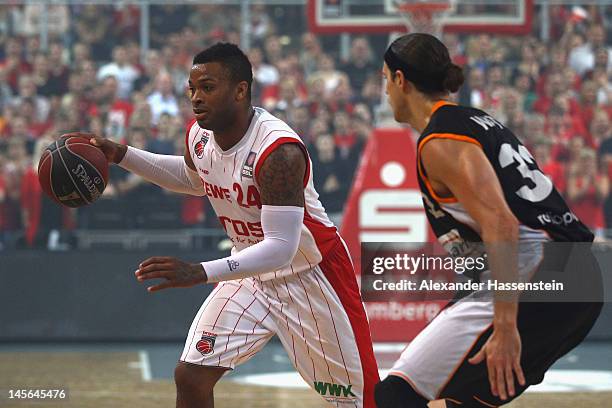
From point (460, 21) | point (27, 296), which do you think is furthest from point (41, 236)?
point (460, 21)

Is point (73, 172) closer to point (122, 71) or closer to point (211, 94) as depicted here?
point (211, 94)

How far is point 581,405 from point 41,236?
6.05 metres

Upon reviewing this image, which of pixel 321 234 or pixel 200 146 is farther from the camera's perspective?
pixel 200 146

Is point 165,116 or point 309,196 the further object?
point 165,116

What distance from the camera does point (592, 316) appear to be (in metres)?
4.45

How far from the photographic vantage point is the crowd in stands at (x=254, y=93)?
483 inches

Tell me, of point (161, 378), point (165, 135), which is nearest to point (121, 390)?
point (161, 378)

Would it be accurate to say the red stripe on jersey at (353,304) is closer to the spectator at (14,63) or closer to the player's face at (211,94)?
the player's face at (211,94)

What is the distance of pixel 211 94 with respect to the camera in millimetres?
5434

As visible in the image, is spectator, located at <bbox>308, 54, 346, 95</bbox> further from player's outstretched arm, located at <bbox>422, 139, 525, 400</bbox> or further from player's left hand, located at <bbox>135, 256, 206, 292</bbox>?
player's outstretched arm, located at <bbox>422, 139, 525, 400</bbox>

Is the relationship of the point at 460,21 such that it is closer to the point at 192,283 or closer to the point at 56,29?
the point at 56,29

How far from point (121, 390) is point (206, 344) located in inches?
138

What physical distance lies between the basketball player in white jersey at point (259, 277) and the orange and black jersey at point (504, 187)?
102cm
